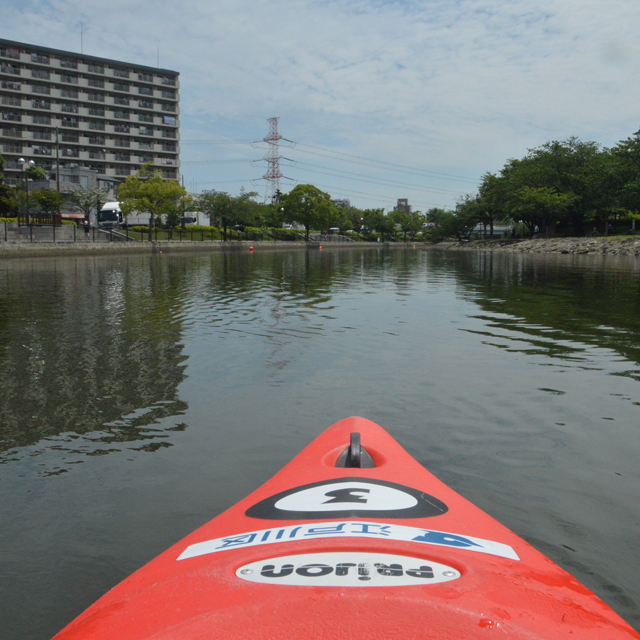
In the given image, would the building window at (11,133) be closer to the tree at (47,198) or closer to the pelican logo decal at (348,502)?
the tree at (47,198)

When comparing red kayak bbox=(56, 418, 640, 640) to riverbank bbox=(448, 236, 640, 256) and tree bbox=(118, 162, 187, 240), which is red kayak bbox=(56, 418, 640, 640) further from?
tree bbox=(118, 162, 187, 240)

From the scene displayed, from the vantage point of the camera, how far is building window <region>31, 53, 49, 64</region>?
77188 millimetres

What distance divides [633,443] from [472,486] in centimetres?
172

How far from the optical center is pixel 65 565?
277 centimetres

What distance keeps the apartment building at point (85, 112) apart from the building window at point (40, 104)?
14 centimetres

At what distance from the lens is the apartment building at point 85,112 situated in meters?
75.2

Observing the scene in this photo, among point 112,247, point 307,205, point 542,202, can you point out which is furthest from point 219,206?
point 542,202

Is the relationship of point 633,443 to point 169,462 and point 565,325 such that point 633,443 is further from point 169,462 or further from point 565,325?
point 565,325

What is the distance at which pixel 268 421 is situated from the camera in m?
4.94

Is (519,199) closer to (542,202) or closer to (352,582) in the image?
(542,202)

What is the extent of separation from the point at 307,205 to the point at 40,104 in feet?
137

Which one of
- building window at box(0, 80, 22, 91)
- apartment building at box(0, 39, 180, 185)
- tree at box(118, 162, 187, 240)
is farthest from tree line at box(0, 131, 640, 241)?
building window at box(0, 80, 22, 91)

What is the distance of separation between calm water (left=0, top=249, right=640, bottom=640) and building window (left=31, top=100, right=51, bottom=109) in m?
80.6

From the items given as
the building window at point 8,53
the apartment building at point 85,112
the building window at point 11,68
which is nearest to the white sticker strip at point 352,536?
the apartment building at point 85,112
